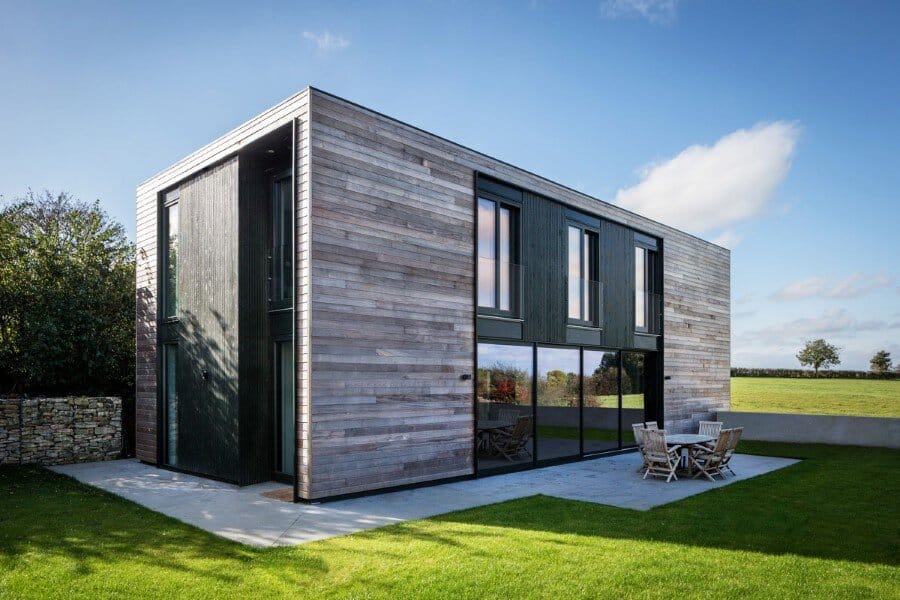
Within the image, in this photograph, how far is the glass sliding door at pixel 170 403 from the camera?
10.8 m

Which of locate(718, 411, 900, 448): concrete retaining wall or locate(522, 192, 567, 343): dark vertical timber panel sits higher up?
locate(522, 192, 567, 343): dark vertical timber panel

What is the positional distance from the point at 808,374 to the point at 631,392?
36.9m

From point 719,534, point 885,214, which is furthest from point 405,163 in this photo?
point 885,214

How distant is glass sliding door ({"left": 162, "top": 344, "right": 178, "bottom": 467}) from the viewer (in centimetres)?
1084

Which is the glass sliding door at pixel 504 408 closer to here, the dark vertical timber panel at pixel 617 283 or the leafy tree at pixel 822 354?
the dark vertical timber panel at pixel 617 283

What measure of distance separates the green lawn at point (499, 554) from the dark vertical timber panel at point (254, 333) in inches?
72.8

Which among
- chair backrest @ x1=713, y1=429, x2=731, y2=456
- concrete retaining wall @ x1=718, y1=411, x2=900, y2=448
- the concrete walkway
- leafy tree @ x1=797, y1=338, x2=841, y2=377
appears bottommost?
leafy tree @ x1=797, y1=338, x2=841, y2=377

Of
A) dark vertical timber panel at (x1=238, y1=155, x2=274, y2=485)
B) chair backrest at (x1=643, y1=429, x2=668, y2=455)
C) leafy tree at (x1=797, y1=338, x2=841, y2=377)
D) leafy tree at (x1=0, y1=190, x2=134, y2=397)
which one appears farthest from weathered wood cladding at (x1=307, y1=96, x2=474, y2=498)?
leafy tree at (x1=797, y1=338, x2=841, y2=377)

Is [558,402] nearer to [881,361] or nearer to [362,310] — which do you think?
[362,310]

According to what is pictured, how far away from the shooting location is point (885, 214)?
64.8 ft

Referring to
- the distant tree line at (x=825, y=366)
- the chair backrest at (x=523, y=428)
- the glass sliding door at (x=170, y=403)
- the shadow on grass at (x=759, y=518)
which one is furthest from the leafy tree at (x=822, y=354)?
the glass sliding door at (x=170, y=403)

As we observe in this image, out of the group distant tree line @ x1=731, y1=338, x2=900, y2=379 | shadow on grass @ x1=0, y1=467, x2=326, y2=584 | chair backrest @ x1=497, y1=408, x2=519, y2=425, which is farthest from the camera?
distant tree line @ x1=731, y1=338, x2=900, y2=379

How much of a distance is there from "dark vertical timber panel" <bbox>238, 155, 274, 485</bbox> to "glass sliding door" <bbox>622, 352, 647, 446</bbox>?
7747 millimetres

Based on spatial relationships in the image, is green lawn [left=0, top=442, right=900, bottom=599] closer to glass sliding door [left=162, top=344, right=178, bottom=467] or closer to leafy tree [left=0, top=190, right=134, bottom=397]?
glass sliding door [left=162, top=344, right=178, bottom=467]
